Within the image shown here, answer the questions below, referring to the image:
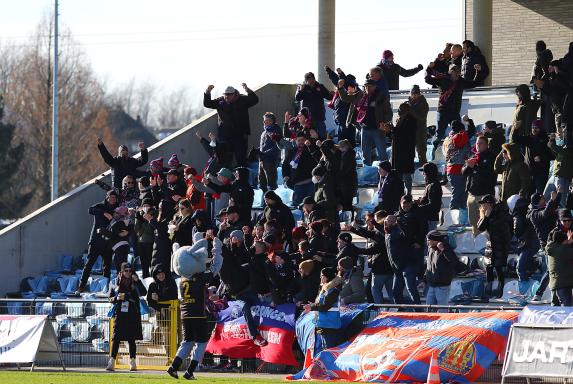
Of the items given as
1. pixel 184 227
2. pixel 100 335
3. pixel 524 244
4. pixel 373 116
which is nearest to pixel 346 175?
pixel 373 116

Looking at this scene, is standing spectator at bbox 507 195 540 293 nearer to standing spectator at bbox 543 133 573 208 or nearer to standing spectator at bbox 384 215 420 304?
standing spectator at bbox 543 133 573 208

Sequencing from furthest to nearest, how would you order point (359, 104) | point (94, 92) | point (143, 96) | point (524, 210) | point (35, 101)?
point (143, 96) → point (94, 92) → point (35, 101) → point (359, 104) → point (524, 210)

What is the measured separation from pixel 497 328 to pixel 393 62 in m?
11.5

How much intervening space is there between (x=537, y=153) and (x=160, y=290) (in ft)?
21.7

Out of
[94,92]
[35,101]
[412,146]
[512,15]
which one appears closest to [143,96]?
[94,92]

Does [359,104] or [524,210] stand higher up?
[359,104]

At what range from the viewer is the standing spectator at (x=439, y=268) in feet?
77.5

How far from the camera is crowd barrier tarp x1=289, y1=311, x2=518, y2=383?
21000 mm

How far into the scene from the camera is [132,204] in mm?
30859

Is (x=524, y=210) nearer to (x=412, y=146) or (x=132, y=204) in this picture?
(x=412, y=146)

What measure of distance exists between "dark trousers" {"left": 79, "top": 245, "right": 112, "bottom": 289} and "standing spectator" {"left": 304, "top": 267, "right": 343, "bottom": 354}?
7.70m

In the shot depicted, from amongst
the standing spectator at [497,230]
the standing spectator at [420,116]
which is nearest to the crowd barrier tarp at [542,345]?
the standing spectator at [497,230]

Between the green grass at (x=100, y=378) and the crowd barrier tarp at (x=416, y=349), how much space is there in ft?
3.02

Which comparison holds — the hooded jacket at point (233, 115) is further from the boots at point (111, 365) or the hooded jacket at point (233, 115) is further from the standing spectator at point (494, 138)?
the boots at point (111, 365)
